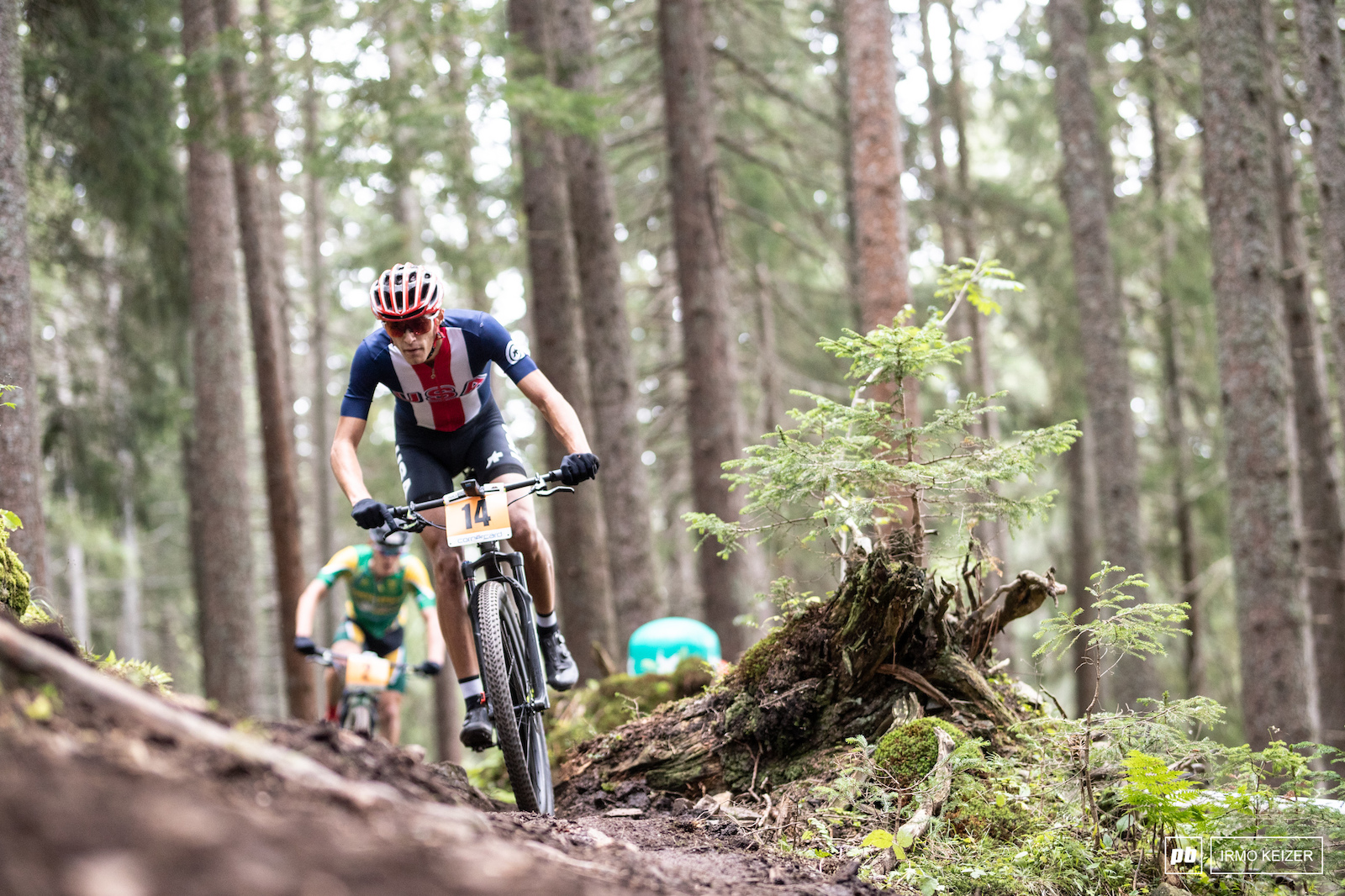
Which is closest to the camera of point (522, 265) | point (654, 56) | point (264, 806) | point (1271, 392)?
point (264, 806)

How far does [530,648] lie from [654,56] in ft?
38.7

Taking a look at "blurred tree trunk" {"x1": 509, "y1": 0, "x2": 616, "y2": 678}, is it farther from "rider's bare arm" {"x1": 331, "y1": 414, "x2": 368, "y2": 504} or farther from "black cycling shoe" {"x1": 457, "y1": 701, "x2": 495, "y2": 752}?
"black cycling shoe" {"x1": 457, "y1": 701, "x2": 495, "y2": 752}

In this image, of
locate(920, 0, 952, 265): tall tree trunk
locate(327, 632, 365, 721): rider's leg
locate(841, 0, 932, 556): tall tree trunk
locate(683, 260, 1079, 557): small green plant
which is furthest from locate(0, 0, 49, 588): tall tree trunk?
locate(920, 0, 952, 265): tall tree trunk

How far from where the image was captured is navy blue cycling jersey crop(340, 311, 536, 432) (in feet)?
16.3

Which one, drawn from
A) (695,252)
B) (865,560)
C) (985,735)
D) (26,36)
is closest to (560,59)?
(695,252)

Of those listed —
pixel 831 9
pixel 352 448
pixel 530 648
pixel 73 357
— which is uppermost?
pixel 831 9

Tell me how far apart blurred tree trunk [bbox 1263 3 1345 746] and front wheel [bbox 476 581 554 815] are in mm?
10746

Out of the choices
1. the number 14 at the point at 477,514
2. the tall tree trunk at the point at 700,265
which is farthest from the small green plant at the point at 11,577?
the tall tree trunk at the point at 700,265

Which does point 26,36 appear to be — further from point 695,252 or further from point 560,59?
point 695,252

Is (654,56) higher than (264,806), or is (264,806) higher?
(654,56)

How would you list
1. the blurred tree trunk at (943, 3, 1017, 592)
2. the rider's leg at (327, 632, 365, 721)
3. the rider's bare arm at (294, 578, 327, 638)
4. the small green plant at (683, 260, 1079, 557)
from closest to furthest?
the small green plant at (683, 260, 1079, 557) → the rider's bare arm at (294, 578, 327, 638) → the rider's leg at (327, 632, 365, 721) → the blurred tree trunk at (943, 3, 1017, 592)

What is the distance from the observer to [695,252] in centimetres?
1217

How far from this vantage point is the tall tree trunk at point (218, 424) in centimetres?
1165

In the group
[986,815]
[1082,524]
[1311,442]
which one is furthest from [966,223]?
[986,815]
